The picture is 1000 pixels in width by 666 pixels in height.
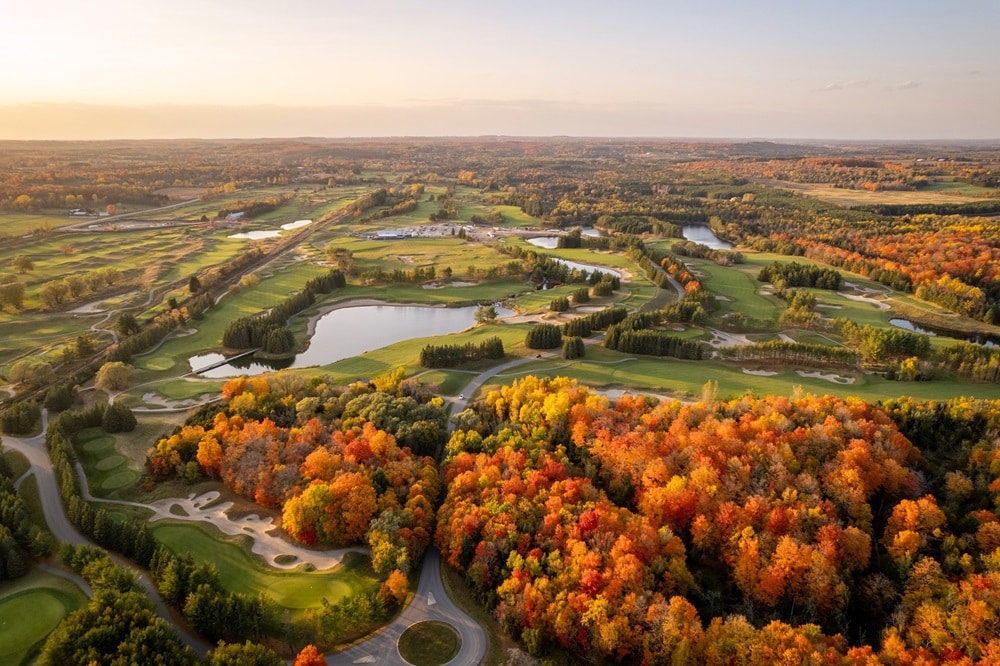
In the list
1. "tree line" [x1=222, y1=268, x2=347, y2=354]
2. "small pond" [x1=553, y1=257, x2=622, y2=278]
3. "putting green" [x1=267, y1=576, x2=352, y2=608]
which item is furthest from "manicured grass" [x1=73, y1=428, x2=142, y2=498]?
"small pond" [x1=553, y1=257, x2=622, y2=278]

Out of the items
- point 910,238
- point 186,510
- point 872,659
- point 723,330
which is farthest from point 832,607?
point 910,238

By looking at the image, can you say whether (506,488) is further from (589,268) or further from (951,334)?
(589,268)

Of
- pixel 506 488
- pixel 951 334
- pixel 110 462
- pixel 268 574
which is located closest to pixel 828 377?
pixel 951 334

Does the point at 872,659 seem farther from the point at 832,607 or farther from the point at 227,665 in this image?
the point at 227,665

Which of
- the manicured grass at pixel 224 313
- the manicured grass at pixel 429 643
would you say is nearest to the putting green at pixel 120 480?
the manicured grass at pixel 224 313

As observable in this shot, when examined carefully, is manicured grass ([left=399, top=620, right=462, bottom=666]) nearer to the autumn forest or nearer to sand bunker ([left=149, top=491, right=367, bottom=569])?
the autumn forest

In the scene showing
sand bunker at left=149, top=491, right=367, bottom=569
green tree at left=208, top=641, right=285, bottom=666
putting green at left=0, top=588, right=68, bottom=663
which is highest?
green tree at left=208, top=641, right=285, bottom=666
